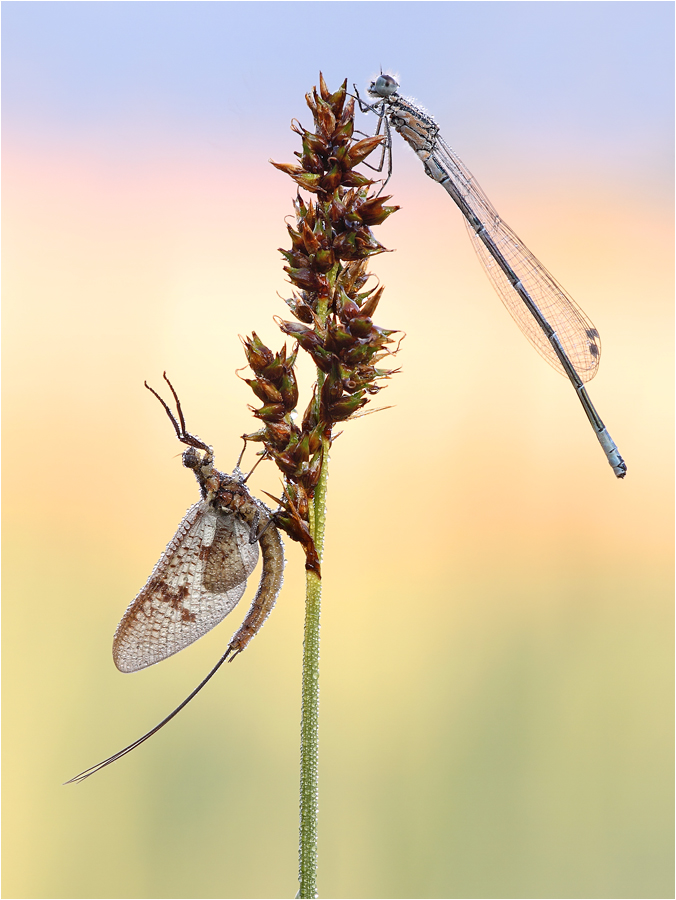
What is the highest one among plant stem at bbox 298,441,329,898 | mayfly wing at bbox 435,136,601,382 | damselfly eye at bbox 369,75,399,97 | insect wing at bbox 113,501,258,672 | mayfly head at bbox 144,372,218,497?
damselfly eye at bbox 369,75,399,97

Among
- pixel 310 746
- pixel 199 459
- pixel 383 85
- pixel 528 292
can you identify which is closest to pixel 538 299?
pixel 528 292

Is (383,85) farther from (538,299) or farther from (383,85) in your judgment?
(538,299)

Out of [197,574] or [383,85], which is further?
[383,85]

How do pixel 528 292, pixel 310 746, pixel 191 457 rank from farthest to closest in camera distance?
pixel 528 292 → pixel 191 457 → pixel 310 746

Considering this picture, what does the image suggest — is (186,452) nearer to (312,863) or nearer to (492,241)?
(312,863)

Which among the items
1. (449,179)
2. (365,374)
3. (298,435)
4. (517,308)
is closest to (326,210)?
(365,374)

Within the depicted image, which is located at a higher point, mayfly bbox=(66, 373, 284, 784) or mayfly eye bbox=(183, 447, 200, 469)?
mayfly eye bbox=(183, 447, 200, 469)

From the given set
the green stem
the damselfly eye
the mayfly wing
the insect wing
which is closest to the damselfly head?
the damselfly eye

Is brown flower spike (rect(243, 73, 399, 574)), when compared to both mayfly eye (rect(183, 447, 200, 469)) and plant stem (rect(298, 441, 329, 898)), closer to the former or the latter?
plant stem (rect(298, 441, 329, 898))
